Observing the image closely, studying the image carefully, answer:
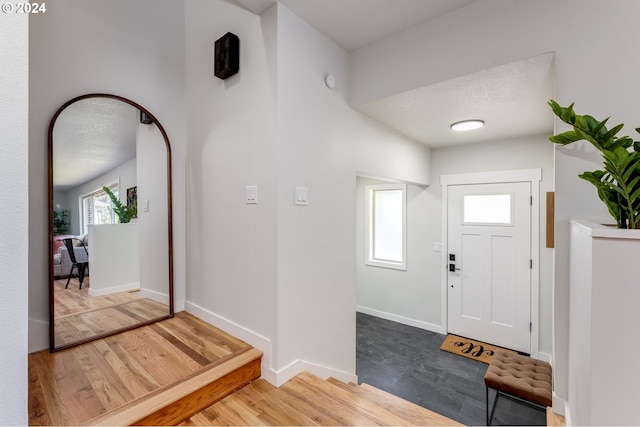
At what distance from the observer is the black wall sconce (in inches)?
80.5

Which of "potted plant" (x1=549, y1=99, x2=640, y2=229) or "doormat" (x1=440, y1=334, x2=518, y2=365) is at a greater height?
"potted plant" (x1=549, y1=99, x2=640, y2=229)

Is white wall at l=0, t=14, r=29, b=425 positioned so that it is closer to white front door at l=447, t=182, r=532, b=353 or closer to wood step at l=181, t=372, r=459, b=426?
wood step at l=181, t=372, r=459, b=426

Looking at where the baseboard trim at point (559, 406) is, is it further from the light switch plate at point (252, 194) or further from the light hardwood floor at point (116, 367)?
the light switch plate at point (252, 194)

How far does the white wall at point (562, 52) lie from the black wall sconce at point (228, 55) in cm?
138

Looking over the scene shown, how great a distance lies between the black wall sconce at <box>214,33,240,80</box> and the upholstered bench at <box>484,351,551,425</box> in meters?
3.17

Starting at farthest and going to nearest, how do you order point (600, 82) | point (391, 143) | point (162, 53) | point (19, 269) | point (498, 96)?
point (391, 143) → point (162, 53) → point (498, 96) → point (600, 82) → point (19, 269)

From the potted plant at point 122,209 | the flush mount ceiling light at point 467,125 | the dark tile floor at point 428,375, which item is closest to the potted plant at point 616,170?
the flush mount ceiling light at point 467,125

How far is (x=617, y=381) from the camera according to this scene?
0.88m

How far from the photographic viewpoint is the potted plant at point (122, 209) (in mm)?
2232

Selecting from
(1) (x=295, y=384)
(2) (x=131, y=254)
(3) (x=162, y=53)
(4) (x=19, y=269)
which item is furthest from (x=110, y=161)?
(1) (x=295, y=384)

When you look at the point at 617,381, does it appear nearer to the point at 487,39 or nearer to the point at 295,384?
the point at 295,384

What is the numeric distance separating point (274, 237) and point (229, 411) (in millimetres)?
1000

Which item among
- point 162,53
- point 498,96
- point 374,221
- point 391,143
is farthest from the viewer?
point 374,221

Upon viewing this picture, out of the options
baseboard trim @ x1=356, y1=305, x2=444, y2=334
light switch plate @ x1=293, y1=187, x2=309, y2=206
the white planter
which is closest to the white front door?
baseboard trim @ x1=356, y1=305, x2=444, y2=334
